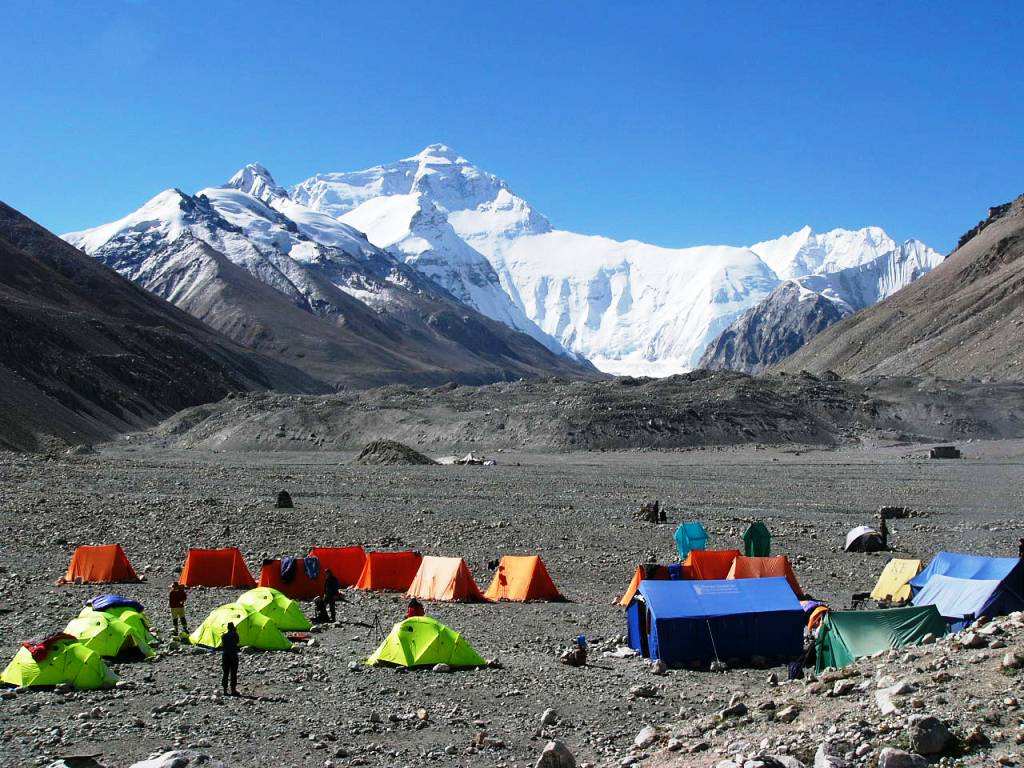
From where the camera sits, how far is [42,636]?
58.0ft

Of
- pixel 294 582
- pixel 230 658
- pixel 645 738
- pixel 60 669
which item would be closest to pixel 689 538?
pixel 294 582

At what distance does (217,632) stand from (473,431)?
64.1 meters

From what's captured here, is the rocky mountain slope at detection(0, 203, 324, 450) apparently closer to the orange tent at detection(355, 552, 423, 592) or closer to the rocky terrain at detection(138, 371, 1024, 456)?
the rocky terrain at detection(138, 371, 1024, 456)

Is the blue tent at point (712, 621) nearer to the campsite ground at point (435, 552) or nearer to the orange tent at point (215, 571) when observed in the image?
the campsite ground at point (435, 552)

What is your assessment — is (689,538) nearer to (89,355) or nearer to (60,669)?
(60,669)

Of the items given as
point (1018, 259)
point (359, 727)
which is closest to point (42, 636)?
point (359, 727)

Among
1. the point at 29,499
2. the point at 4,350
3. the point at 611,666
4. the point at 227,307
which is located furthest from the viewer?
the point at 227,307

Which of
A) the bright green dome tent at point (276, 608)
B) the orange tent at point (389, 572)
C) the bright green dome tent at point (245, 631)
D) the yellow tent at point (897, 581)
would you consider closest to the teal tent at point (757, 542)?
the yellow tent at point (897, 581)

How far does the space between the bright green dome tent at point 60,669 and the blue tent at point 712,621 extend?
312 inches

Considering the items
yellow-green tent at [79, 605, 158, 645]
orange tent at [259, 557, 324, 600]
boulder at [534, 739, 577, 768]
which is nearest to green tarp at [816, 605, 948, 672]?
boulder at [534, 739, 577, 768]

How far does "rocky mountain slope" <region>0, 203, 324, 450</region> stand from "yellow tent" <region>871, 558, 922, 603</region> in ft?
188

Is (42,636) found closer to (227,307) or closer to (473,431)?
(473,431)

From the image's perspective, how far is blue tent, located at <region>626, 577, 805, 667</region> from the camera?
16.7 meters

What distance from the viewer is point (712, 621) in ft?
55.1
